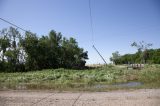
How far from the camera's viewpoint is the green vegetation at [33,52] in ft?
184

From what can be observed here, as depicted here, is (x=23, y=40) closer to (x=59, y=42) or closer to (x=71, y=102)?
(x=59, y=42)

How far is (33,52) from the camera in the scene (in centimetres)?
5888

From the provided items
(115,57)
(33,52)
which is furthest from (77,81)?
(115,57)

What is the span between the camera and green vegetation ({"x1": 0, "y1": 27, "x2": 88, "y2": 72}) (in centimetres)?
5597

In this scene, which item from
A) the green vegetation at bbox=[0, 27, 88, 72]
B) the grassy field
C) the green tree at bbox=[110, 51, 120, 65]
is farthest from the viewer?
the green tree at bbox=[110, 51, 120, 65]

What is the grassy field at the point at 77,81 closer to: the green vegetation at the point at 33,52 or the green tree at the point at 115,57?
the green vegetation at the point at 33,52

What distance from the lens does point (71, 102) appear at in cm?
1016

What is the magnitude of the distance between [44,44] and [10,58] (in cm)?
1060

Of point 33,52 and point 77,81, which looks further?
point 33,52

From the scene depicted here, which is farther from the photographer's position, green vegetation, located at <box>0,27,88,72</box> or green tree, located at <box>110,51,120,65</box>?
green tree, located at <box>110,51,120,65</box>

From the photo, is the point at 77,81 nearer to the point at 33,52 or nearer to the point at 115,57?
the point at 33,52

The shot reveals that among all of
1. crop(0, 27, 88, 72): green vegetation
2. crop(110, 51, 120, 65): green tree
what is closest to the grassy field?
crop(0, 27, 88, 72): green vegetation

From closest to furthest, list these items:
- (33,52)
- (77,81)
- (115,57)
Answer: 1. (77,81)
2. (33,52)
3. (115,57)

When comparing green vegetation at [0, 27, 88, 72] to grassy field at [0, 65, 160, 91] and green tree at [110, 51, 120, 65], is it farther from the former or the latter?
green tree at [110, 51, 120, 65]
